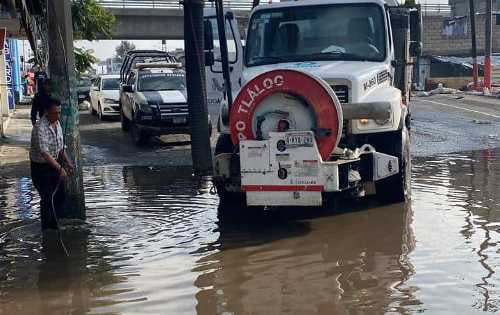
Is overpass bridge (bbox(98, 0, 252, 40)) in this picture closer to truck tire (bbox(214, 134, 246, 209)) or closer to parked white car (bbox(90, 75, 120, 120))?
parked white car (bbox(90, 75, 120, 120))

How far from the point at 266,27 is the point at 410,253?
4.14 m

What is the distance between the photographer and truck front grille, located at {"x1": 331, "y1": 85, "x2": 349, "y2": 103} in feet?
26.7

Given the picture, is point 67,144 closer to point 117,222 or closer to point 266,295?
point 117,222

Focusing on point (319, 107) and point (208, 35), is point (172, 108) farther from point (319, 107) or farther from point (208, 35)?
point (319, 107)

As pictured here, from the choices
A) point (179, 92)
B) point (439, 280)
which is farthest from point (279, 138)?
point (179, 92)

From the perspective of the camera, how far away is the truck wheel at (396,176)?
29.0ft

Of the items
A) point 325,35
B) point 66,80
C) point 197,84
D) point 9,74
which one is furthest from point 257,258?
point 9,74

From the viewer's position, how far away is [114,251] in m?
7.16

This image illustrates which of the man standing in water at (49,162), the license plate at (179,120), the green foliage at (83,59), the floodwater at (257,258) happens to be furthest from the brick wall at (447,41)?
the man standing in water at (49,162)

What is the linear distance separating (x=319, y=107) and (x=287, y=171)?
0.79 metres

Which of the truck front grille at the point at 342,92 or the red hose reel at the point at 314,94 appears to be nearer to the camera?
the red hose reel at the point at 314,94

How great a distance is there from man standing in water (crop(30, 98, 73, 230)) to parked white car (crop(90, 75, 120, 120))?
658 inches

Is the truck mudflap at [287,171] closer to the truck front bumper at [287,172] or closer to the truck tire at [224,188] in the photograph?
the truck front bumper at [287,172]

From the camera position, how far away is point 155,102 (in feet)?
56.2
